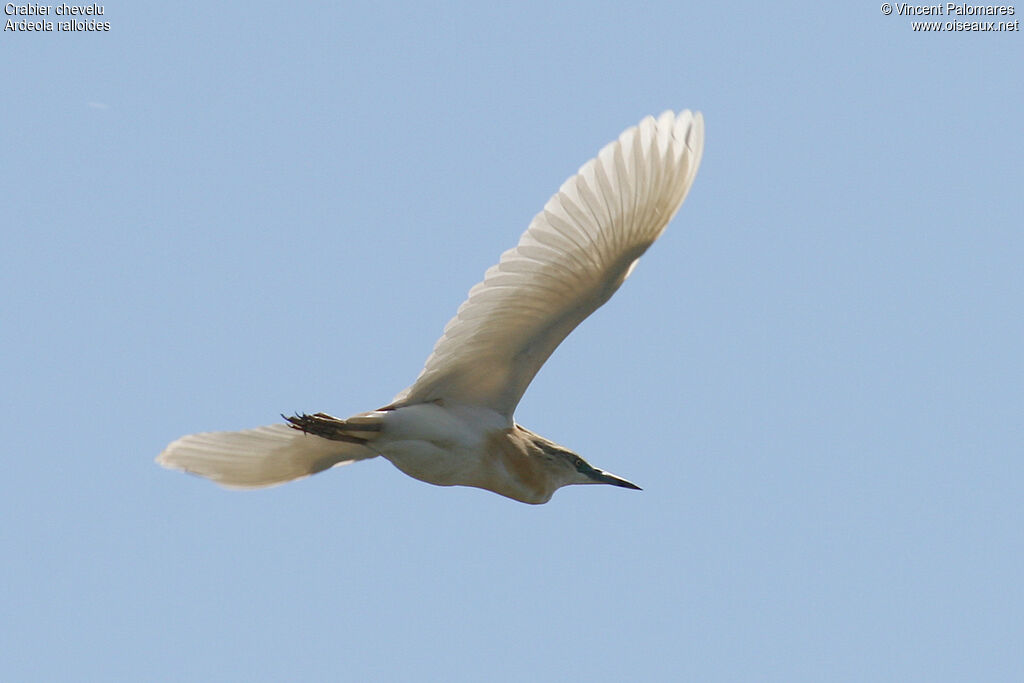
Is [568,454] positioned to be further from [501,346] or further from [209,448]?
[209,448]

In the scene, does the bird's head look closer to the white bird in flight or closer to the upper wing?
the white bird in flight

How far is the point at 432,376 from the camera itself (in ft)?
35.9

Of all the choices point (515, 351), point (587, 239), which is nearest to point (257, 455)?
point (515, 351)

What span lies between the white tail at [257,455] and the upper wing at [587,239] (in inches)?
59.6

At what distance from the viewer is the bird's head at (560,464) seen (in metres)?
11.3

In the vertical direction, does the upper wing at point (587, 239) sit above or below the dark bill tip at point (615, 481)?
above

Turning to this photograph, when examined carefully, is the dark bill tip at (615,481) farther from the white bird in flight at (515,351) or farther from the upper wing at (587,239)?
the upper wing at (587,239)

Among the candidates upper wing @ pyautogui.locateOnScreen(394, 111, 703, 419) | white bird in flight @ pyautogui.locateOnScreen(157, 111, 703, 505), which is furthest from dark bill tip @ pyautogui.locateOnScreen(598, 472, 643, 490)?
upper wing @ pyautogui.locateOnScreen(394, 111, 703, 419)

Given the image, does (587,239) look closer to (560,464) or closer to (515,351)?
(515,351)

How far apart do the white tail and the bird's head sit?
4.11ft

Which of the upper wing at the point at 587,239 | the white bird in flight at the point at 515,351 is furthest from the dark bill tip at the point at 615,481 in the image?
the upper wing at the point at 587,239

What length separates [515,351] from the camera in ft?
35.7

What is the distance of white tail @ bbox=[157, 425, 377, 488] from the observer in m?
11.5

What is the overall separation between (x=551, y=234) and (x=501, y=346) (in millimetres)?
987
